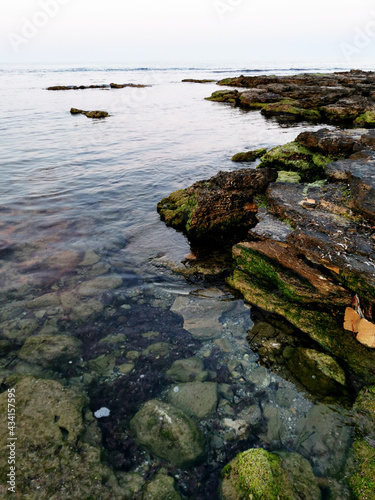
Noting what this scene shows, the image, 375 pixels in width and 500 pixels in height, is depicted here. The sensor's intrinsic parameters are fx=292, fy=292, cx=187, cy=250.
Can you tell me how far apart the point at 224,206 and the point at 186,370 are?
19.4ft

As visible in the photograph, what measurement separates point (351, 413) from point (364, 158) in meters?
7.02

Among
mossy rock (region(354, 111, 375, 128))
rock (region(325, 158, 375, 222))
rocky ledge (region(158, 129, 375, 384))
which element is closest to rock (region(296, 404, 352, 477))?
rocky ledge (region(158, 129, 375, 384))

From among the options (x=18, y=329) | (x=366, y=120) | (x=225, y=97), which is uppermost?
(x=225, y=97)

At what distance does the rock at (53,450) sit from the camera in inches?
145

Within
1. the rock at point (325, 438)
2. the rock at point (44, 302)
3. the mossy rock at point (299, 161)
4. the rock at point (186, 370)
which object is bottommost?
the rock at point (325, 438)

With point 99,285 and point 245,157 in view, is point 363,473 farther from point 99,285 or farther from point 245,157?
point 245,157

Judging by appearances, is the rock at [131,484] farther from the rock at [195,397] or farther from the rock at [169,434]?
the rock at [195,397]

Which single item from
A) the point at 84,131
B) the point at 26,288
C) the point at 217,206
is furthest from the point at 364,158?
the point at 84,131

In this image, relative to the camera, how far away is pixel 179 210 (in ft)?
36.0

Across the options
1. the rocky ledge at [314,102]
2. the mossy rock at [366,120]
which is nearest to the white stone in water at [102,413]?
the mossy rock at [366,120]

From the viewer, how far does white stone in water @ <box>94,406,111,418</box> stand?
4.76m

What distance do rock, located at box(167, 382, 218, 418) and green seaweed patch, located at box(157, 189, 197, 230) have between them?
5.74 metres

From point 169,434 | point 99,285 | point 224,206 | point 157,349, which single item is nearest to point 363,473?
point 169,434

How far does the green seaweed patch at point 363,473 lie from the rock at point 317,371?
94cm
